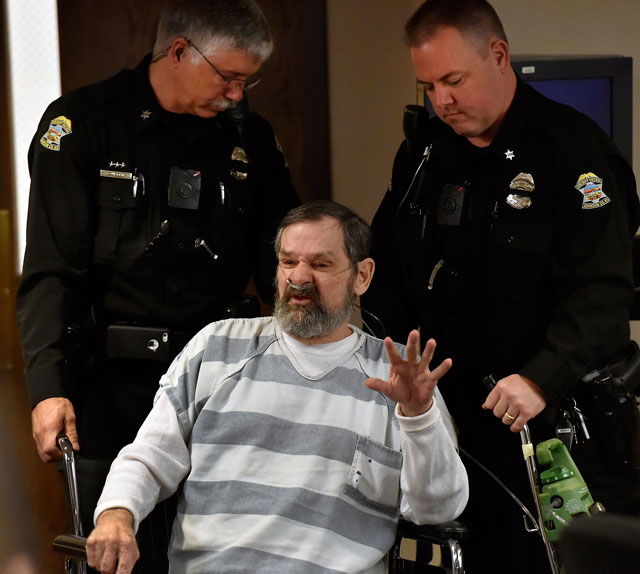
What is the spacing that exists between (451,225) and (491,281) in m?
0.18

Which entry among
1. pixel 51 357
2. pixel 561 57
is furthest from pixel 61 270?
pixel 561 57

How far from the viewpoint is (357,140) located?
12.5 ft

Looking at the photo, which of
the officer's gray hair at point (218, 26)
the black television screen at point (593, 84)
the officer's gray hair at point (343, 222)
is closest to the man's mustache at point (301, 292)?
the officer's gray hair at point (343, 222)

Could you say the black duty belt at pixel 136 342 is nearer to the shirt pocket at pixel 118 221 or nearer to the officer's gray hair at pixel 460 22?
the shirt pocket at pixel 118 221

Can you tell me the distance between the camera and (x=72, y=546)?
1.86m

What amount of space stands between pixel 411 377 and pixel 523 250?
0.76 m

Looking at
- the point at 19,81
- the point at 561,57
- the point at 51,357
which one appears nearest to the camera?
the point at 51,357

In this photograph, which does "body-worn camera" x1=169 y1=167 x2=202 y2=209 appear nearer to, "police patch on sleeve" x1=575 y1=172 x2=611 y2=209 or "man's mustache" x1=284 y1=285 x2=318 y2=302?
"man's mustache" x1=284 y1=285 x2=318 y2=302

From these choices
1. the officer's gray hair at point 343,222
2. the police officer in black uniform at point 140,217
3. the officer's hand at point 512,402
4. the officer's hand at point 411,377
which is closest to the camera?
the officer's hand at point 411,377

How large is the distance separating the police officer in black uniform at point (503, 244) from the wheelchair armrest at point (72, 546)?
1066mm

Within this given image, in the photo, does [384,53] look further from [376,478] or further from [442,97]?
[376,478]

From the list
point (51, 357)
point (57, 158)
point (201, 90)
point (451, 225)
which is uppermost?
point (201, 90)

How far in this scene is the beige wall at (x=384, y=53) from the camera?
127 inches

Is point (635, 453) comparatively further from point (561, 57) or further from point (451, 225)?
point (561, 57)
